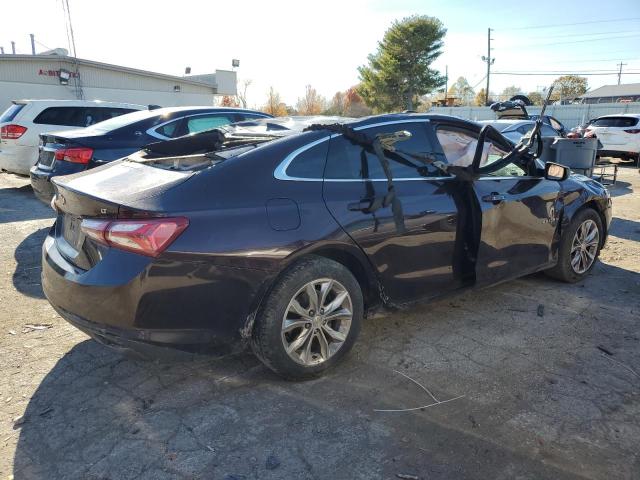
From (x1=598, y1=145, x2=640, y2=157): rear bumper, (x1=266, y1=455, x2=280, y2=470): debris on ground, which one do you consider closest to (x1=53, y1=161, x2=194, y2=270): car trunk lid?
(x1=266, y1=455, x2=280, y2=470): debris on ground

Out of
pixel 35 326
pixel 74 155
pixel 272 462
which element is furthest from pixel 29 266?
pixel 272 462

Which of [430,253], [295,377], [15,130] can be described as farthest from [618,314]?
[15,130]

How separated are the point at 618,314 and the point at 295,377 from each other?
113 inches

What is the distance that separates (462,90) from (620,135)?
7429cm

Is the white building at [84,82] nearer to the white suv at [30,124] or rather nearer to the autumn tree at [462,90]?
the white suv at [30,124]

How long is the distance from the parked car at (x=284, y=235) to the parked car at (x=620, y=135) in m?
14.9

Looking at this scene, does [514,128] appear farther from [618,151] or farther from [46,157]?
[46,157]

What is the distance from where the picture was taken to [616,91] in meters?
78.1

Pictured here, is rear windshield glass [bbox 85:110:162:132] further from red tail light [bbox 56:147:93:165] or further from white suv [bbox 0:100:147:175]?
white suv [bbox 0:100:147:175]

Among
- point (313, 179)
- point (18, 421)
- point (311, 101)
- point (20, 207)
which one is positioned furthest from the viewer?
point (311, 101)

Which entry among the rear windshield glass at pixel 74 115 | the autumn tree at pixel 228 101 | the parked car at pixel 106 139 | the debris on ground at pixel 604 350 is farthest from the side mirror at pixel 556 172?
the autumn tree at pixel 228 101

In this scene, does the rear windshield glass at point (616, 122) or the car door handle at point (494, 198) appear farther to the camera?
the rear windshield glass at point (616, 122)

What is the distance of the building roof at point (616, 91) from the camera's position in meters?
74.9

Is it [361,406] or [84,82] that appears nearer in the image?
[361,406]
